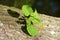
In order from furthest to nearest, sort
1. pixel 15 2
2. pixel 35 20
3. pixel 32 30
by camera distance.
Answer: pixel 15 2 → pixel 35 20 → pixel 32 30

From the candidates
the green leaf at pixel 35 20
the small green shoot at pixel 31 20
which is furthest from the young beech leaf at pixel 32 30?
the green leaf at pixel 35 20

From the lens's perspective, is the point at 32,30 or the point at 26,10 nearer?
the point at 32,30

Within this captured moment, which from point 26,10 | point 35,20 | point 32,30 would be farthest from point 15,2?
point 32,30

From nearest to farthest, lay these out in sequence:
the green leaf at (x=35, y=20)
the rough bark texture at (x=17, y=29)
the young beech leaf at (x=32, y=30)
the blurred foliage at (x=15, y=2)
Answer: the rough bark texture at (x=17, y=29), the young beech leaf at (x=32, y=30), the green leaf at (x=35, y=20), the blurred foliage at (x=15, y=2)

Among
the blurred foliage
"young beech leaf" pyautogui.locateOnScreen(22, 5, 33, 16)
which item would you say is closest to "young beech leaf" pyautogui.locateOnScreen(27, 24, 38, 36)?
"young beech leaf" pyautogui.locateOnScreen(22, 5, 33, 16)

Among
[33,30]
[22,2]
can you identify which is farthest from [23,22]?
[22,2]

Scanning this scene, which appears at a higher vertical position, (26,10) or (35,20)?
(26,10)

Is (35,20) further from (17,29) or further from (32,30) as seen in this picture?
(17,29)

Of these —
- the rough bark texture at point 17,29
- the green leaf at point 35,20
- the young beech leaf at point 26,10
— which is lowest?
the rough bark texture at point 17,29

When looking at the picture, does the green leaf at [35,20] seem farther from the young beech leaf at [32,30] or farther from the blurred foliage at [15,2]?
the blurred foliage at [15,2]

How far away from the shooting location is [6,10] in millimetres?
3215

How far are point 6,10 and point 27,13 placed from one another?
1.62ft

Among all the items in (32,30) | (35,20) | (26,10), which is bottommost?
(32,30)

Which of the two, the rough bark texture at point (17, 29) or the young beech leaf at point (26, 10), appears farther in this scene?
the young beech leaf at point (26, 10)
